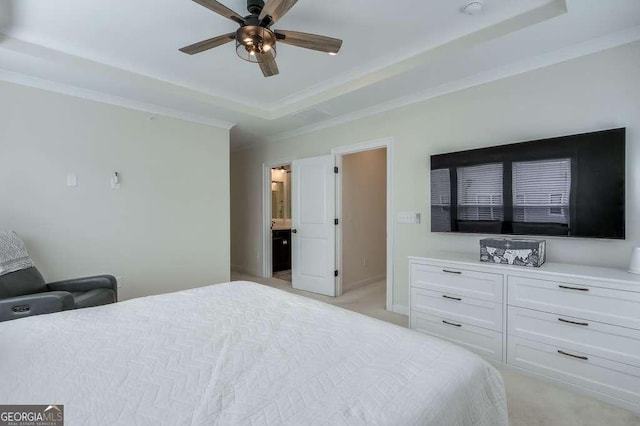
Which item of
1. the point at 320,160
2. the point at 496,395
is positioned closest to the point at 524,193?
the point at 496,395

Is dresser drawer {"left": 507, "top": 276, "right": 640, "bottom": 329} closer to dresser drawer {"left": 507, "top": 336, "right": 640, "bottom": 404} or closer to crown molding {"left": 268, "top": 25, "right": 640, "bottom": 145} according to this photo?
dresser drawer {"left": 507, "top": 336, "right": 640, "bottom": 404}

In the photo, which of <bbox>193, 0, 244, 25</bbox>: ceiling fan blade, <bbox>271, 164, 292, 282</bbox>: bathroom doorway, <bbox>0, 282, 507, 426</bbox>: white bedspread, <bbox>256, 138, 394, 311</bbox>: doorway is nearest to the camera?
<bbox>0, 282, 507, 426</bbox>: white bedspread

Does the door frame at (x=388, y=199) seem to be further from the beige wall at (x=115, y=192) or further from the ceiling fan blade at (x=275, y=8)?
the ceiling fan blade at (x=275, y=8)

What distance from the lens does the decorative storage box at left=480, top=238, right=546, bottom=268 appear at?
7.48 feet

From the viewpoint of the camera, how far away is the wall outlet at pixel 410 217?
339cm

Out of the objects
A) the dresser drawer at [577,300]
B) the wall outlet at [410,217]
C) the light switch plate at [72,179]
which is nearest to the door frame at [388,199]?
the wall outlet at [410,217]

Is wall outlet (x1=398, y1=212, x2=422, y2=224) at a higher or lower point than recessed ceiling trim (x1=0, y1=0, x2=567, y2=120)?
lower

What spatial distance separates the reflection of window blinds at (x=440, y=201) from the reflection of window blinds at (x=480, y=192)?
0.12 meters

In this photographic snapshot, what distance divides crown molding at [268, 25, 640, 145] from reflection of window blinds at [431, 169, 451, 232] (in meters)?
0.85

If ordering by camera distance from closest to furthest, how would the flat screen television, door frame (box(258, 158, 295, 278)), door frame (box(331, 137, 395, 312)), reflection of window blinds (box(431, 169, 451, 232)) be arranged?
the flat screen television < reflection of window blinds (box(431, 169, 451, 232)) < door frame (box(331, 137, 395, 312)) < door frame (box(258, 158, 295, 278))

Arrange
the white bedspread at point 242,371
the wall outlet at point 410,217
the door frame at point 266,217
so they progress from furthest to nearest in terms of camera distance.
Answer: the door frame at point 266,217 < the wall outlet at point 410,217 < the white bedspread at point 242,371

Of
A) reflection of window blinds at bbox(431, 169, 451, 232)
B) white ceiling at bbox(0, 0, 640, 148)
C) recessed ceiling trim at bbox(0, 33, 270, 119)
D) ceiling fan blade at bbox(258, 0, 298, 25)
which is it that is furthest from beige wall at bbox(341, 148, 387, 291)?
ceiling fan blade at bbox(258, 0, 298, 25)

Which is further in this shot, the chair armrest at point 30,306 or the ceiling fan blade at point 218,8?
the chair armrest at point 30,306

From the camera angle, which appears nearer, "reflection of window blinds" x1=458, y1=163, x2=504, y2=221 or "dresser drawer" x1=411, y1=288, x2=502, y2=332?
"dresser drawer" x1=411, y1=288, x2=502, y2=332
